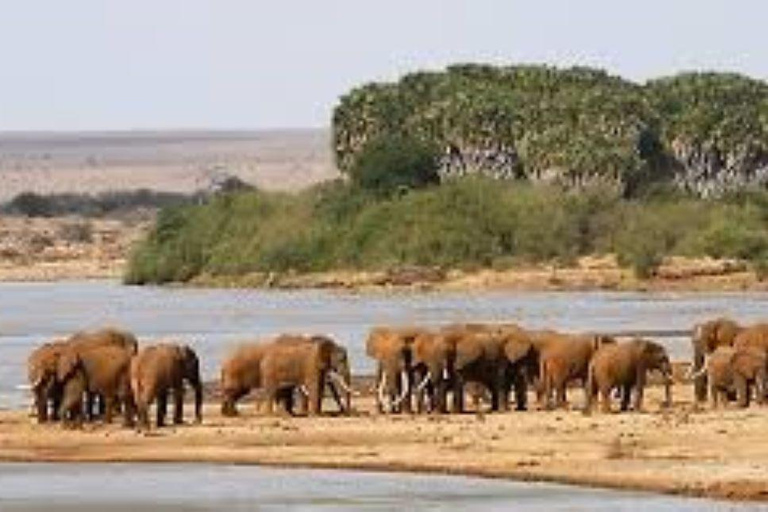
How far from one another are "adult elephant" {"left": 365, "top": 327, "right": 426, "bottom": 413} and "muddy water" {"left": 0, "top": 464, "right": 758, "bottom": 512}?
6325 mm

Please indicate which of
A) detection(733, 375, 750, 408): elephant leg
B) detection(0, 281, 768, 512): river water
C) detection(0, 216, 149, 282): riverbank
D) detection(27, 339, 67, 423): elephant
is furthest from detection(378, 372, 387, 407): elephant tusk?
detection(0, 216, 149, 282): riverbank

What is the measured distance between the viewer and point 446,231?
10531 centimetres

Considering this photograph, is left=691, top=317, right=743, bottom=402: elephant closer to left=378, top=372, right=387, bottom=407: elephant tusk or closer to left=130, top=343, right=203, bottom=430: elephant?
left=378, top=372, right=387, bottom=407: elephant tusk

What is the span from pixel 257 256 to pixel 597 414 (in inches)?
3076

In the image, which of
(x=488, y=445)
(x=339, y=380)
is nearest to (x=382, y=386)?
(x=339, y=380)

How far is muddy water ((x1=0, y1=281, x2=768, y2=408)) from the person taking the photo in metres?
58.4

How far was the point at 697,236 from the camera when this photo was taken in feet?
335

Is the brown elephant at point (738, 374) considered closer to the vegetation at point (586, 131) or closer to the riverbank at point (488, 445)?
the riverbank at point (488, 445)

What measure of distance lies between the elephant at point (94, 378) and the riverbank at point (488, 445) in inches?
20.6

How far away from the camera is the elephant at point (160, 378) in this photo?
34.1 m

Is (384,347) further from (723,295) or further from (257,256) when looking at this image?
(257,256)

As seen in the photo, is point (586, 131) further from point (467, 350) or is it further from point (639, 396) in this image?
point (639, 396)

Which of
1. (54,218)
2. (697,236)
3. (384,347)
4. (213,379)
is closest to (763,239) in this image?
(697,236)

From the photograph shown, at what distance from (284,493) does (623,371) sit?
340 inches
